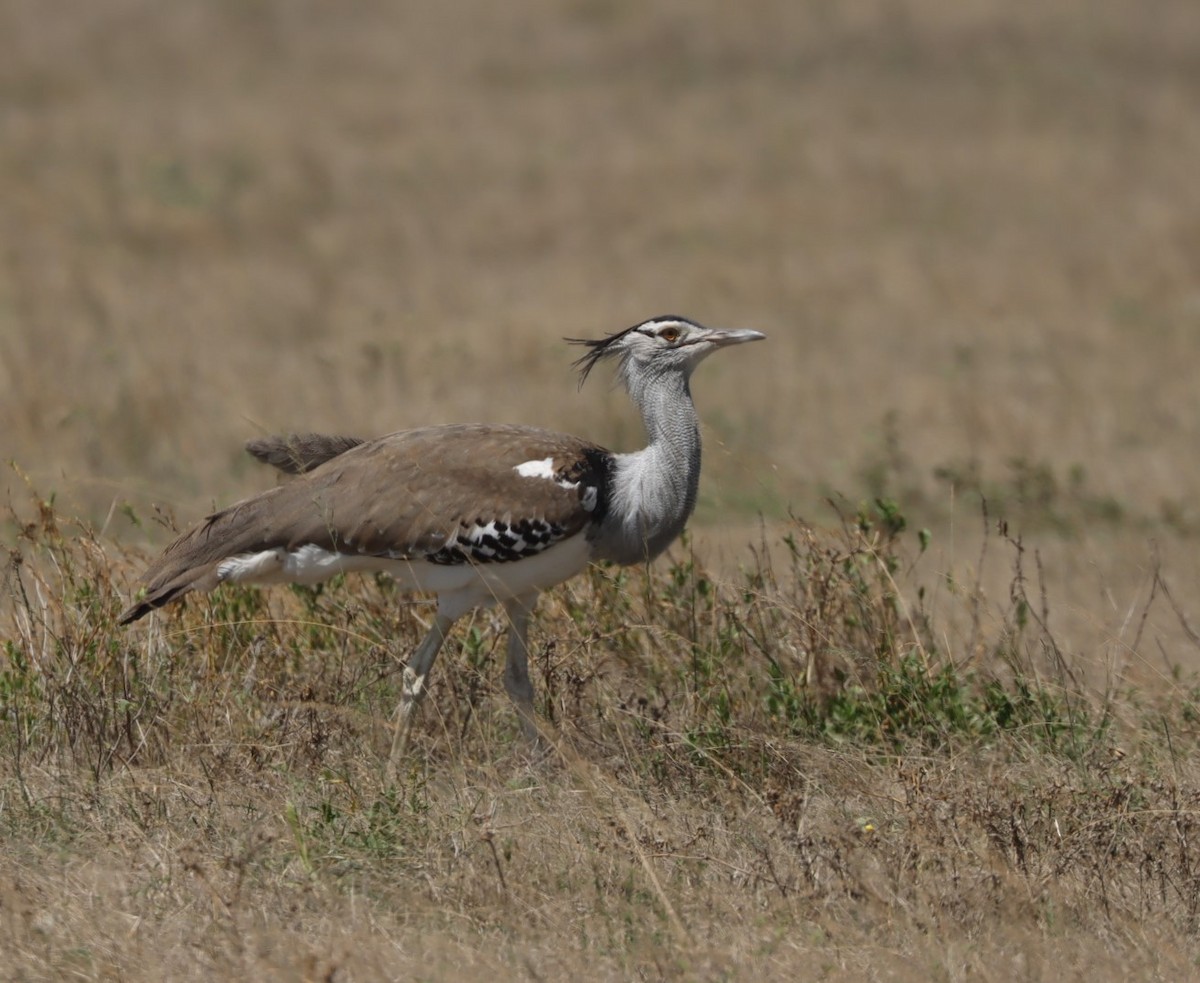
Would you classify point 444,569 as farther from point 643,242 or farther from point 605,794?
point 643,242

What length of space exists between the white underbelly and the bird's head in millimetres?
535

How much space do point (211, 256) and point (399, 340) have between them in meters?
3.48

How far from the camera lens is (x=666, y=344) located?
5387mm

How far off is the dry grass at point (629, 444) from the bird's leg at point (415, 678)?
10 centimetres

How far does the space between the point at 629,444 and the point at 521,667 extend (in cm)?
401

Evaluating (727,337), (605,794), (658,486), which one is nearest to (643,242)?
(727,337)

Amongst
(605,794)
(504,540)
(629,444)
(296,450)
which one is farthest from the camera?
(629,444)

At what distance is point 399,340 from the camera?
1141 centimetres

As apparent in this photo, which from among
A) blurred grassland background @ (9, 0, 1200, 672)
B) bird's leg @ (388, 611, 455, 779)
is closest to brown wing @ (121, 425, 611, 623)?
bird's leg @ (388, 611, 455, 779)

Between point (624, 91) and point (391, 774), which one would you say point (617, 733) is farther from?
point (624, 91)

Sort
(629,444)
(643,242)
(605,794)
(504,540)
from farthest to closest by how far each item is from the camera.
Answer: (643,242), (629,444), (504,540), (605,794)

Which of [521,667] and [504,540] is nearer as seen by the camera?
[504,540]

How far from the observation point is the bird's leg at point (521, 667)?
205 inches

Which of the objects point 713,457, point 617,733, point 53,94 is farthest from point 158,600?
point 53,94
